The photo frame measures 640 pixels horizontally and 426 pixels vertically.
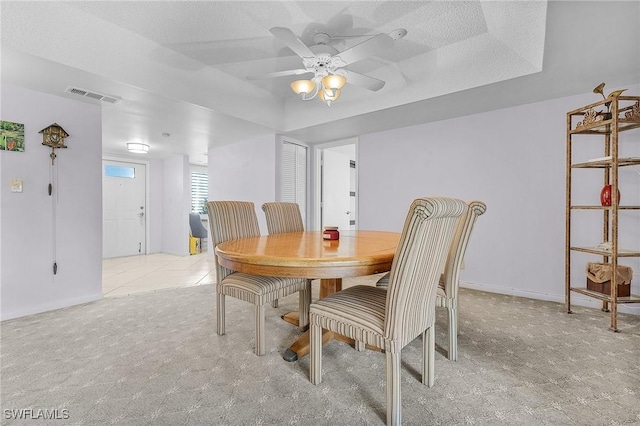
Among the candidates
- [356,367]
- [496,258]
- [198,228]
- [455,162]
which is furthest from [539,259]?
[198,228]

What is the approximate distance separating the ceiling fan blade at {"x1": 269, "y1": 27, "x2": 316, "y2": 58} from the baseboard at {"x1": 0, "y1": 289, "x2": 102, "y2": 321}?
328cm

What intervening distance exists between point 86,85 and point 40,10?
645mm

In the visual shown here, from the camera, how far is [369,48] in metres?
1.96

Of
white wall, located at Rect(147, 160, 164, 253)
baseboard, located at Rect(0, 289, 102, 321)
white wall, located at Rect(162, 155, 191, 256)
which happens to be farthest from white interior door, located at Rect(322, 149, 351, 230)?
white wall, located at Rect(147, 160, 164, 253)

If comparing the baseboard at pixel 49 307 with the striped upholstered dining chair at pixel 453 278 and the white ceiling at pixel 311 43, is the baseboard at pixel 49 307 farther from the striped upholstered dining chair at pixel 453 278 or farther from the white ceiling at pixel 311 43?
the striped upholstered dining chair at pixel 453 278

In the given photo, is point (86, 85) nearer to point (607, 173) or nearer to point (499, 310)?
point (499, 310)

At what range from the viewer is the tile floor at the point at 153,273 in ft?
12.4

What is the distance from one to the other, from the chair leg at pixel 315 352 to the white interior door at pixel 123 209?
238 inches

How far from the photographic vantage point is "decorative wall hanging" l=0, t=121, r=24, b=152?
2639 mm

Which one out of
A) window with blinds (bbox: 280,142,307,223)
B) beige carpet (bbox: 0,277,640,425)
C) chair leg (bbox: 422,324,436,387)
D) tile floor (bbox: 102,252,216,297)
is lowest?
tile floor (bbox: 102,252,216,297)

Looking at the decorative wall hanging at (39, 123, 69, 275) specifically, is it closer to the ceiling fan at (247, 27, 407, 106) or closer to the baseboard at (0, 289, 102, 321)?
the baseboard at (0, 289, 102, 321)

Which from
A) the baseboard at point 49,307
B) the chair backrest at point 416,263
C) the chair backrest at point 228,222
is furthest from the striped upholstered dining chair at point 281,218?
the baseboard at point 49,307

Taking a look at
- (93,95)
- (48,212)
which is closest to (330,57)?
(93,95)

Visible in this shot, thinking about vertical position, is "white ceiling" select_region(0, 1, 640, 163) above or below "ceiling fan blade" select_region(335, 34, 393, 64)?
above
